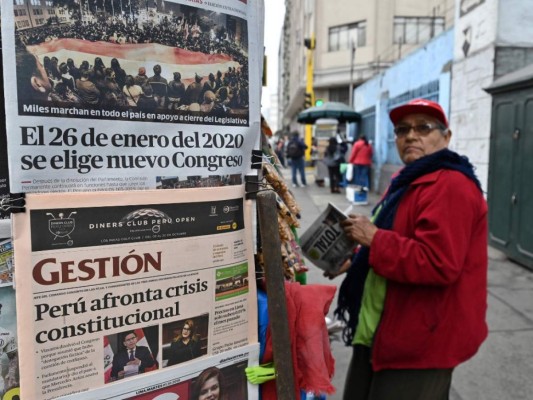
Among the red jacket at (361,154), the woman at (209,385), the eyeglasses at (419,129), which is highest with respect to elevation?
the eyeglasses at (419,129)

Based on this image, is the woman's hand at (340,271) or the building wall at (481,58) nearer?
the woman's hand at (340,271)

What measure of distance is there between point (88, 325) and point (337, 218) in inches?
46.9

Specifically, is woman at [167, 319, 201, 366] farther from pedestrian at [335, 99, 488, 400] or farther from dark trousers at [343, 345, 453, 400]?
dark trousers at [343, 345, 453, 400]

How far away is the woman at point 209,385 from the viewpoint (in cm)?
117

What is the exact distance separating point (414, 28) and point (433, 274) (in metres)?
33.4

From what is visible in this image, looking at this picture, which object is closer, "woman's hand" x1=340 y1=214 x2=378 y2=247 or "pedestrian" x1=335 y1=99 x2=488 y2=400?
"pedestrian" x1=335 y1=99 x2=488 y2=400

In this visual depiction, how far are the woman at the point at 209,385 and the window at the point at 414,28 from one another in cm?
3336

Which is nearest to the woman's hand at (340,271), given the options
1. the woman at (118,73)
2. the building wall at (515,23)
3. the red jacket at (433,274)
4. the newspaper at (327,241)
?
the newspaper at (327,241)

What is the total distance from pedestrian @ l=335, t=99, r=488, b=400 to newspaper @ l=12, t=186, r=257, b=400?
752mm

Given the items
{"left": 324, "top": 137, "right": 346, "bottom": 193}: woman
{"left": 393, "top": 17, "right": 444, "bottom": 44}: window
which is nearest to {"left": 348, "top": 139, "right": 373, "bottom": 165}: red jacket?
{"left": 324, "top": 137, "right": 346, "bottom": 193}: woman

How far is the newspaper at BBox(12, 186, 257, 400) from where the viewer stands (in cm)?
95

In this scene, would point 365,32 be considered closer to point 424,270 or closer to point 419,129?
point 419,129

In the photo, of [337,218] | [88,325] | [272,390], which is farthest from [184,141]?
[337,218]

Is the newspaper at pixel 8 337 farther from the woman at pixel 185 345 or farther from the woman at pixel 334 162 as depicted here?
the woman at pixel 334 162
